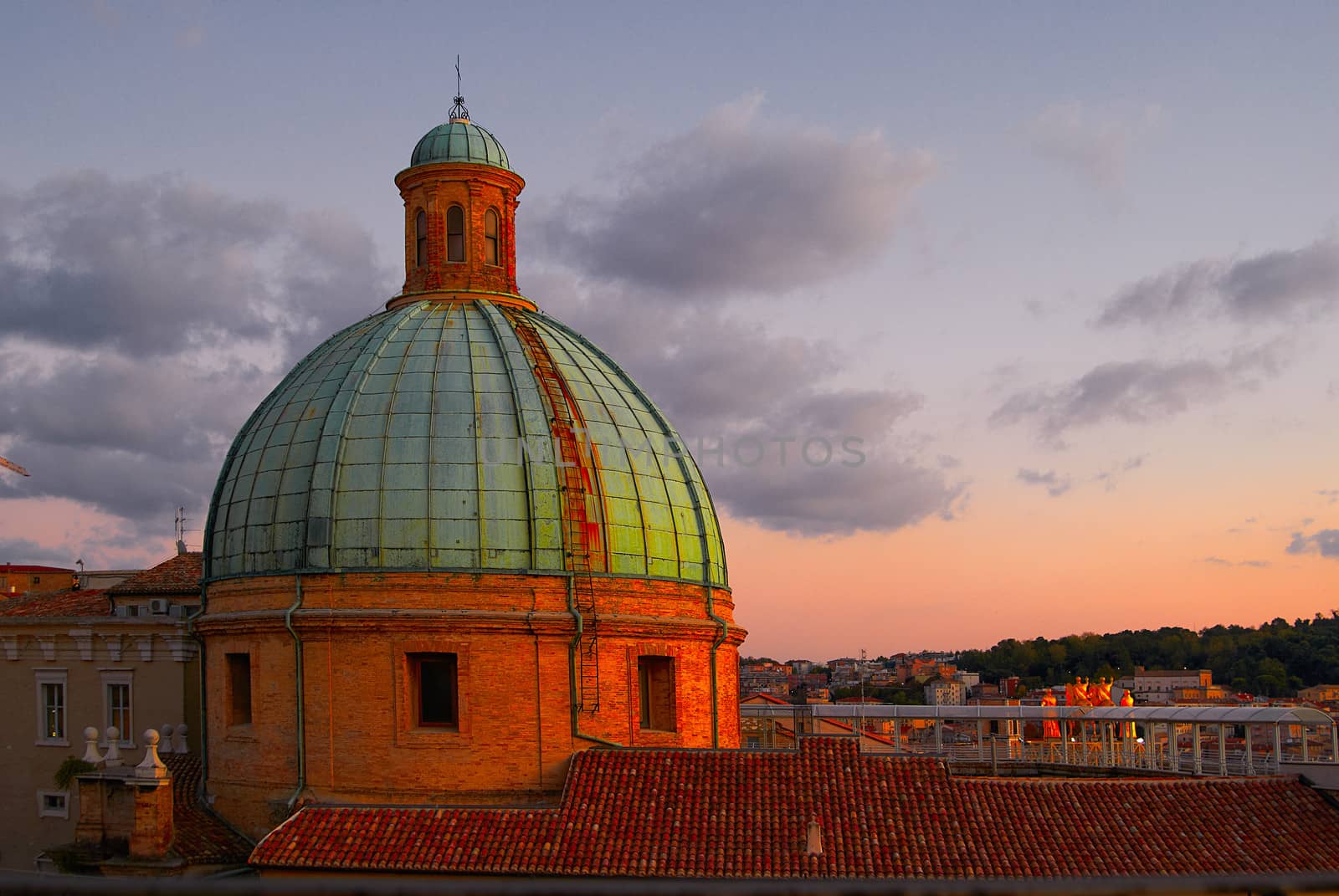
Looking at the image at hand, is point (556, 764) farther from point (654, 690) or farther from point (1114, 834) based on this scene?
point (1114, 834)

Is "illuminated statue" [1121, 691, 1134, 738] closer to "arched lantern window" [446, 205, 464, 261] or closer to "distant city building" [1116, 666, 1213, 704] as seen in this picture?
"arched lantern window" [446, 205, 464, 261]

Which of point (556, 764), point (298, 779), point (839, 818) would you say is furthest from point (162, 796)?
point (839, 818)

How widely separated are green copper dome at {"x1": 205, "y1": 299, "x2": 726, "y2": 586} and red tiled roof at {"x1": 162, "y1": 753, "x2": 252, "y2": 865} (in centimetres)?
405

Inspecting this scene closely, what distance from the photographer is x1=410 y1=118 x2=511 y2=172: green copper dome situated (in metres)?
30.3

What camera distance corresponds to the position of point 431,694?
2472cm

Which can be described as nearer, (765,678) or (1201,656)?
(1201,656)

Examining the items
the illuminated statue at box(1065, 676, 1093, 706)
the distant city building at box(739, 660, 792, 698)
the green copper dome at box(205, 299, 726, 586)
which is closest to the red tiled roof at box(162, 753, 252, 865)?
the green copper dome at box(205, 299, 726, 586)

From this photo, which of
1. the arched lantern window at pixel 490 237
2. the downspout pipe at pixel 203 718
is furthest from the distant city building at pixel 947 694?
the downspout pipe at pixel 203 718

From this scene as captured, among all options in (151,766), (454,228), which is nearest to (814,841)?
(151,766)

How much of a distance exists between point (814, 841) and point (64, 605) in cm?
2097

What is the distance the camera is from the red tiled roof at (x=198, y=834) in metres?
24.2

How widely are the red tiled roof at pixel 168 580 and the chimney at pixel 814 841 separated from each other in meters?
17.0

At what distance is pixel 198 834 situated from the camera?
24859mm

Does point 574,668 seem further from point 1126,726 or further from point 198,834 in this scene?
point 1126,726
